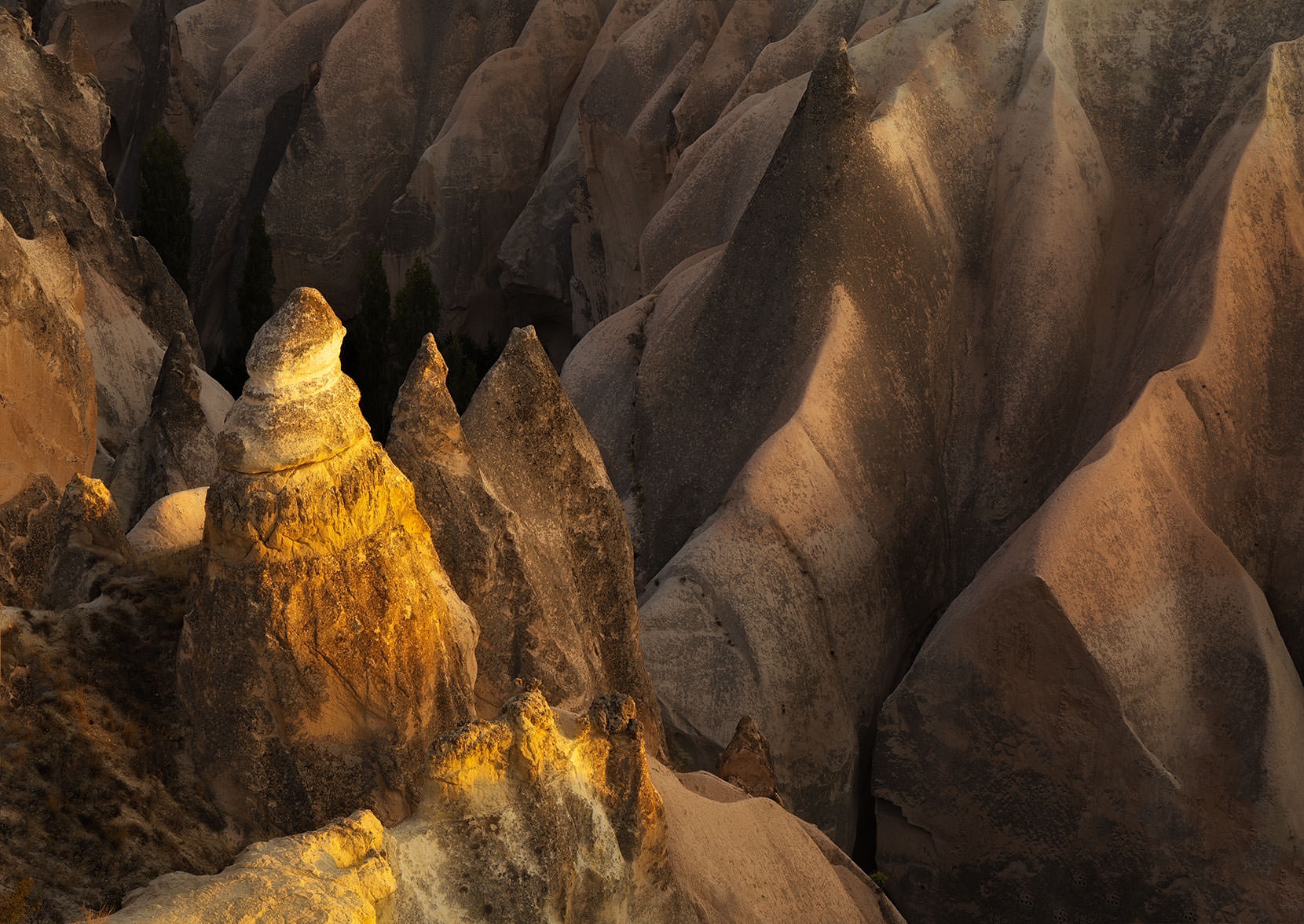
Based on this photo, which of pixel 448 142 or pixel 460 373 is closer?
pixel 460 373

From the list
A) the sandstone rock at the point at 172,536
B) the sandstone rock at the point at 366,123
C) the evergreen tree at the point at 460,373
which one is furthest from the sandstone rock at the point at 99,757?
the sandstone rock at the point at 366,123

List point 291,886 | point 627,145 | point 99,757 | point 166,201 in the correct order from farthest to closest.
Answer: point 166,201 → point 627,145 → point 99,757 → point 291,886

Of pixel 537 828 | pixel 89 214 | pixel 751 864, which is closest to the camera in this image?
pixel 537 828

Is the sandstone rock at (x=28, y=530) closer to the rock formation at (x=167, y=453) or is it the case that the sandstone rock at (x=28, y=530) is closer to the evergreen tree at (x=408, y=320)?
the rock formation at (x=167, y=453)

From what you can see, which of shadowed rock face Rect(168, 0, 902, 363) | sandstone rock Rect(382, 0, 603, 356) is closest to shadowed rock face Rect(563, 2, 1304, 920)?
shadowed rock face Rect(168, 0, 902, 363)

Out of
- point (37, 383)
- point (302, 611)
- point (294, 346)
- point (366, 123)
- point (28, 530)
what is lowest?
point (366, 123)

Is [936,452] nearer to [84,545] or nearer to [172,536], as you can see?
[172,536]

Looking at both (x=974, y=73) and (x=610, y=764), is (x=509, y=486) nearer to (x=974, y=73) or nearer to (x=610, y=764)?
(x=610, y=764)

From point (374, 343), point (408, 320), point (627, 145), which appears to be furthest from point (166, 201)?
point (627, 145)
